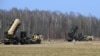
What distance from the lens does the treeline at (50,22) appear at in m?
151

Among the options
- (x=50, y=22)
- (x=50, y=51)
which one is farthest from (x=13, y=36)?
A: (x=50, y=22)

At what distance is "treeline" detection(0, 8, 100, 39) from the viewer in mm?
150875

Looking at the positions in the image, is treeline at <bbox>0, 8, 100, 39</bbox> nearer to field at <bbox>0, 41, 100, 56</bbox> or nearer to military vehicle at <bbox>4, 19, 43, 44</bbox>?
military vehicle at <bbox>4, 19, 43, 44</bbox>

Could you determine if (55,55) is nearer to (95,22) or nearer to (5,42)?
(5,42)

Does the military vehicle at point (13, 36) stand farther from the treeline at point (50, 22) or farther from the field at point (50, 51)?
the treeline at point (50, 22)

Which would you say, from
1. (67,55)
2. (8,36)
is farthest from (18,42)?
(67,55)

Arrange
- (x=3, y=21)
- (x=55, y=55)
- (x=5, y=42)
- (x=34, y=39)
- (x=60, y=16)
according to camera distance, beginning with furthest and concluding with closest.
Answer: (x=60, y=16) < (x=3, y=21) < (x=34, y=39) < (x=5, y=42) < (x=55, y=55)

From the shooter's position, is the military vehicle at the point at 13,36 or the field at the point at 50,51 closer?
the field at the point at 50,51

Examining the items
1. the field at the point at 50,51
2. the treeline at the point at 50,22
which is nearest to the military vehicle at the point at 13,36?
the field at the point at 50,51

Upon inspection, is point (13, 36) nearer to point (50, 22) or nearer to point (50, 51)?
point (50, 51)

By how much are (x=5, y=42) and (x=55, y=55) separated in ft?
133

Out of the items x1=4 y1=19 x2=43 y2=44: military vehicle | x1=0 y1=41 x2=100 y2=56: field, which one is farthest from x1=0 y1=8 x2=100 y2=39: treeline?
x1=0 y1=41 x2=100 y2=56: field

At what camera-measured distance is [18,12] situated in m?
169

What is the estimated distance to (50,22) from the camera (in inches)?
6496
